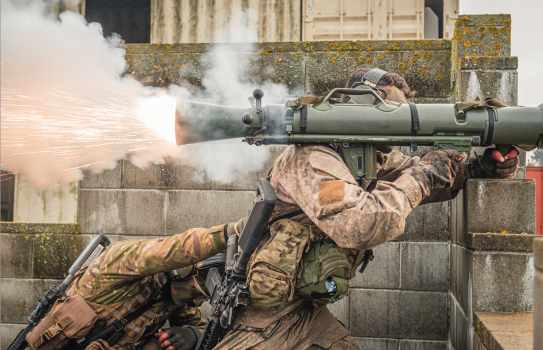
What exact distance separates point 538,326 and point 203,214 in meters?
2.98

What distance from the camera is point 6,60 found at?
392 cm

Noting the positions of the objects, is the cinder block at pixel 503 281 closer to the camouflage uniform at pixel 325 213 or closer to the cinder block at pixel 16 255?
the camouflage uniform at pixel 325 213

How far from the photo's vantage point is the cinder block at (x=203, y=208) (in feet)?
12.4

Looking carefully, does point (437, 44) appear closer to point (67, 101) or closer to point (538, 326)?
point (538, 326)

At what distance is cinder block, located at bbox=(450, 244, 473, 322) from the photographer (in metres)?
2.64

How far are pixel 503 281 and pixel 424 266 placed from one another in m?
1.11

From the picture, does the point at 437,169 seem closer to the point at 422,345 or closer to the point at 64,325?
the point at 422,345

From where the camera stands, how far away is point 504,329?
2.13m

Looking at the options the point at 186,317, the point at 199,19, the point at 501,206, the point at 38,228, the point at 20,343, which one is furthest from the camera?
the point at 199,19

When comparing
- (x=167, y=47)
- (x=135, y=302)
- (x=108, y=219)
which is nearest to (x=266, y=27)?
(x=167, y=47)

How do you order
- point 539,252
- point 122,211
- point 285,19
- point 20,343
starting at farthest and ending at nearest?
point 285,19
point 122,211
point 20,343
point 539,252

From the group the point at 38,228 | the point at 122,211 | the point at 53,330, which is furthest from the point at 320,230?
the point at 38,228

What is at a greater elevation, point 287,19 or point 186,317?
point 287,19

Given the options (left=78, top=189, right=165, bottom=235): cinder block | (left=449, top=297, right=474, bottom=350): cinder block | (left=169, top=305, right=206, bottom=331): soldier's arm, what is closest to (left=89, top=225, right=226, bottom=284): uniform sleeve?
(left=169, top=305, right=206, bottom=331): soldier's arm
